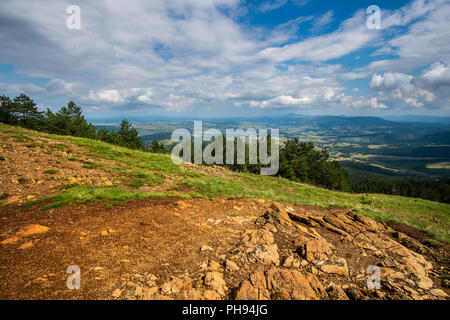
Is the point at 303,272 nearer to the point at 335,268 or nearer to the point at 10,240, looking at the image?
the point at 335,268

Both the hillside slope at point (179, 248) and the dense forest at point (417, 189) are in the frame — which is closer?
the hillside slope at point (179, 248)

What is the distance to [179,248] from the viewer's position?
610cm

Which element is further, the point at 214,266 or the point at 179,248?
the point at 179,248

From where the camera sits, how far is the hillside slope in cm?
463

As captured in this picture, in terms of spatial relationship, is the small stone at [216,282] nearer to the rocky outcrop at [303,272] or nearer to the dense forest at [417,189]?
the rocky outcrop at [303,272]

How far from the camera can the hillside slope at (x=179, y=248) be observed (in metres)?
4.63

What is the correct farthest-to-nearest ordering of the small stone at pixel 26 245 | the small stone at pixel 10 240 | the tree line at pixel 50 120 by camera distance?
the tree line at pixel 50 120
the small stone at pixel 10 240
the small stone at pixel 26 245

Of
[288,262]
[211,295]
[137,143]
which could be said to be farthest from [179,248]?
[137,143]

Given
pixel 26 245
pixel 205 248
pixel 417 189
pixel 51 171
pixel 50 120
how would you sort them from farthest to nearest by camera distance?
pixel 417 189 < pixel 50 120 < pixel 51 171 < pixel 205 248 < pixel 26 245

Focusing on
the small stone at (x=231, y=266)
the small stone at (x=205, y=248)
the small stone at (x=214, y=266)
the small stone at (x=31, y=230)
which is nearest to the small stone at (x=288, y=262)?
the small stone at (x=231, y=266)

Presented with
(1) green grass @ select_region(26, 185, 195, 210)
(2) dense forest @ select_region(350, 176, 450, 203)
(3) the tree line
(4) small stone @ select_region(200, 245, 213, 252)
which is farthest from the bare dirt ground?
(2) dense forest @ select_region(350, 176, 450, 203)

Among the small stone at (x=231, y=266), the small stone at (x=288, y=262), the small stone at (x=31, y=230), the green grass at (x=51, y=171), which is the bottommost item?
the small stone at (x=288, y=262)

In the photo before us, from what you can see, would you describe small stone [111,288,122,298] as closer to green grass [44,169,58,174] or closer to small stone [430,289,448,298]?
small stone [430,289,448,298]
